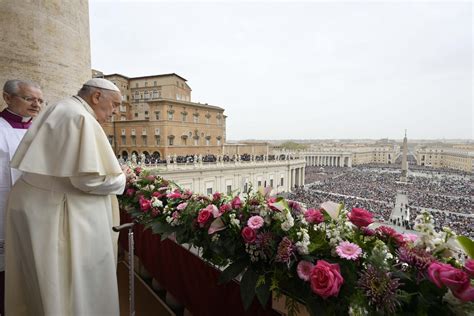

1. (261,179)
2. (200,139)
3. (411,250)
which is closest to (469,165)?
(261,179)

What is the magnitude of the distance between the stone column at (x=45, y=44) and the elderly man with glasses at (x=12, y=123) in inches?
101

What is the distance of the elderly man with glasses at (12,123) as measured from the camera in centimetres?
232

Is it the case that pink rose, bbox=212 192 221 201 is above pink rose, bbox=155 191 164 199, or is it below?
above

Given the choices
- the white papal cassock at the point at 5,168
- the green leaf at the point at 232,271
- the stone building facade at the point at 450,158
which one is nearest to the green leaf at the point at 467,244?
the green leaf at the point at 232,271

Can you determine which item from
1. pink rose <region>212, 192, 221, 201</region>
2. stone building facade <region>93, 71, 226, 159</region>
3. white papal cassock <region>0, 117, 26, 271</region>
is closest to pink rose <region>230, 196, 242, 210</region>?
pink rose <region>212, 192, 221, 201</region>

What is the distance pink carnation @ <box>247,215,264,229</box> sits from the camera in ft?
5.12

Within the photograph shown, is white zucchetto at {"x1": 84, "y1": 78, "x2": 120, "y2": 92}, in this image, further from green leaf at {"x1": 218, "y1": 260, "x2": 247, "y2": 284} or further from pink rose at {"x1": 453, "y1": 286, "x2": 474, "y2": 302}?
pink rose at {"x1": 453, "y1": 286, "x2": 474, "y2": 302}

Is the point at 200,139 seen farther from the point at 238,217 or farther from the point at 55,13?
the point at 238,217

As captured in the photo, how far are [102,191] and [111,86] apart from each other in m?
0.82

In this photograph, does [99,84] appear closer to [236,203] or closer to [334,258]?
[236,203]

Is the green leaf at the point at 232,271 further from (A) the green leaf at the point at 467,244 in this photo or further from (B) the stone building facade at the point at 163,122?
(B) the stone building facade at the point at 163,122

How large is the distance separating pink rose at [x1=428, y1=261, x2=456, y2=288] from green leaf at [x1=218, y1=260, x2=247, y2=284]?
3.15 feet

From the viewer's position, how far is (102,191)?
1.75m

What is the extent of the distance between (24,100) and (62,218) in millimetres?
1533
